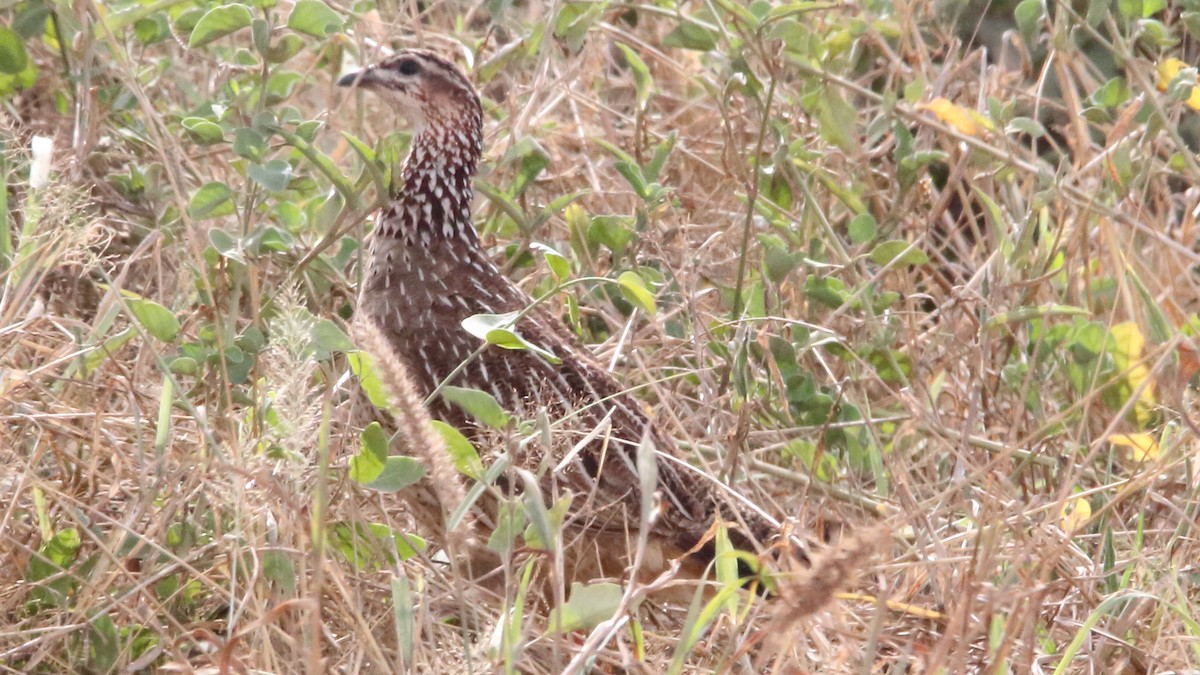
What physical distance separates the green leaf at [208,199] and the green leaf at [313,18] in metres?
0.39

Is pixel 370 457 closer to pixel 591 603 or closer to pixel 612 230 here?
pixel 591 603

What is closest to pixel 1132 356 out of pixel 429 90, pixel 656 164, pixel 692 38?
pixel 656 164

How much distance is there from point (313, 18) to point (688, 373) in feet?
3.72

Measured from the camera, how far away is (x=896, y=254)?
392cm

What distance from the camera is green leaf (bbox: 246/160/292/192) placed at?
3.28 metres

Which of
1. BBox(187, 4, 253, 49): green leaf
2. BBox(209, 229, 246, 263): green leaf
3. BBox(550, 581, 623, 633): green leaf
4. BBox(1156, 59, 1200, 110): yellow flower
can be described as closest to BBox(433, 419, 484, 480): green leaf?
BBox(550, 581, 623, 633): green leaf

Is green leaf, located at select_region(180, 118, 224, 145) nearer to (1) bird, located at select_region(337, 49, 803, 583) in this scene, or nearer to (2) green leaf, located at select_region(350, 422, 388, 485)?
(1) bird, located at select_region(337, 49, 803, 583)

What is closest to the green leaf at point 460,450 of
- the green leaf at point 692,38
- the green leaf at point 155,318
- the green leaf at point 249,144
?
the green leaf at point 155,318

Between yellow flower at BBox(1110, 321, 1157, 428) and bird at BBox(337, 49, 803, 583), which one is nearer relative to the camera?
bird at BBox(337, 49, 803, 583)

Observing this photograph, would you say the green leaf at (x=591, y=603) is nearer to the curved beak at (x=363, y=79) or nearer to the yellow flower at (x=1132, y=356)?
the yellow flower at (x=1132, y=356)

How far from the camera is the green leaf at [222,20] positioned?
10.6ft

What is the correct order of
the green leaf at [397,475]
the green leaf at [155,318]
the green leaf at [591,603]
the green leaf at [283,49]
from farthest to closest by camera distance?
the green leaf at [283,49]
the green leaf at [155,318]
the green leaf at [397,475]
the green leaf at [591,603]

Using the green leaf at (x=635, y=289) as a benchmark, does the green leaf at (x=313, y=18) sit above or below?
above

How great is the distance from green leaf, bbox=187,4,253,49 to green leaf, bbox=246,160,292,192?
297mm
